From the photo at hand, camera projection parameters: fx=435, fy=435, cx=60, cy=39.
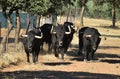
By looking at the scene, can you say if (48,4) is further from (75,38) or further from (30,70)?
(75,38)

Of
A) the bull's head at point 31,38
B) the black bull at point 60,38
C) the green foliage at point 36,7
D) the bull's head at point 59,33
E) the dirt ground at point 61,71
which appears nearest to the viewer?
the dirt ground at point 61,71

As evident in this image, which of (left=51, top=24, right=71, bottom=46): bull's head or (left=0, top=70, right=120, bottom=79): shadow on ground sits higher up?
(left=51, top=24, right=71, bottom=46): bull's head

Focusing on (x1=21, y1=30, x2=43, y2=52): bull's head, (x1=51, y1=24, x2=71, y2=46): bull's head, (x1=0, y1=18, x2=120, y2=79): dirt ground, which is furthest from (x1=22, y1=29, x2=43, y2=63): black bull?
(x1=51, y1=24, x2=71, y2=46): bull's head

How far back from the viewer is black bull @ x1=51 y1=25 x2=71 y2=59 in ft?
80.9

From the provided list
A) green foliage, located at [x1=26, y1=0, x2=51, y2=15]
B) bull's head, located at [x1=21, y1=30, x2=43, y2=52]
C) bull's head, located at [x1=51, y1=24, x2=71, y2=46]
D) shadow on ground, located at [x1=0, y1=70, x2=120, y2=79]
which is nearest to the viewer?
shadow on ground, located at [x1=0, y1=70, x2=120, y2=79]

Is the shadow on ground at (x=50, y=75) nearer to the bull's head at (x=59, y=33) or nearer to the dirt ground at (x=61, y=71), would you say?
the dirt ground at (x=61, y=71)

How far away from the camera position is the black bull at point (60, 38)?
971 inches

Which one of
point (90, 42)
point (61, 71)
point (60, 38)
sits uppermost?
point (60, 38)

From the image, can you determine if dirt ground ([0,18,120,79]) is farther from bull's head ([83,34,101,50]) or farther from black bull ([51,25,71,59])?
bull's head ([83,34,101,50])

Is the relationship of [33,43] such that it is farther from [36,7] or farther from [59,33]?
Result: [59,33]

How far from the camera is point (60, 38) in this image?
24.6 meters

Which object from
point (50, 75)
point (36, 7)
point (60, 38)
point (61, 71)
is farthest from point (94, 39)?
point (50, 75)

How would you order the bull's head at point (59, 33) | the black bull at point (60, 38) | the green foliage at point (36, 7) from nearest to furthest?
the green foliage at point (36, 7), the bull's head at point (59, 33), the black bull at point (60, 38)

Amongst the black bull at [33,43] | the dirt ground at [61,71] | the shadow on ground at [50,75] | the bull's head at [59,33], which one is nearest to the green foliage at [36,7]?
the black bull at [33,43]
